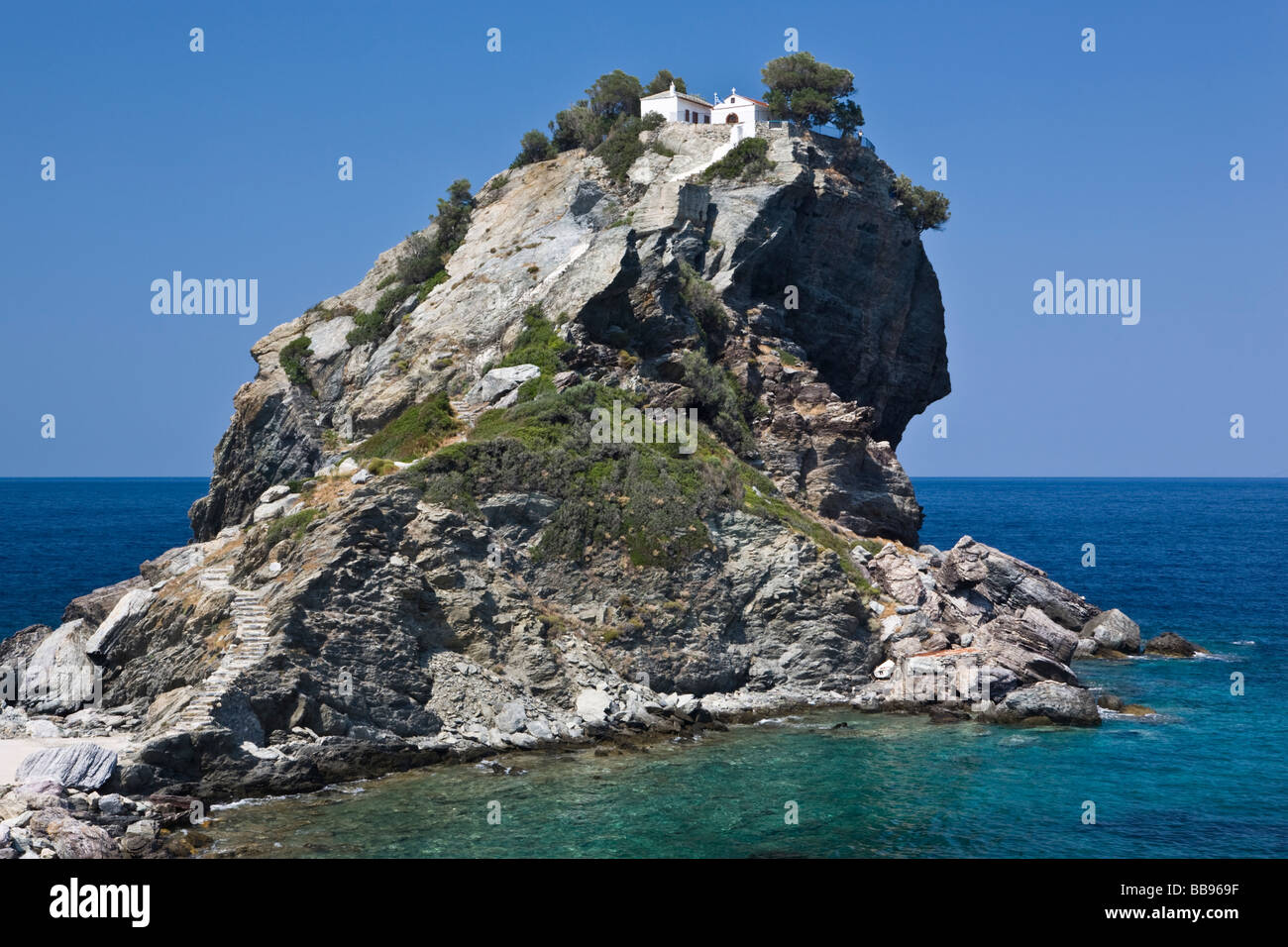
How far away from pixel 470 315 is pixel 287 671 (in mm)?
26505

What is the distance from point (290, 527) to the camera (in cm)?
3803

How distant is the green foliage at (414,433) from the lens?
4488 centimetres

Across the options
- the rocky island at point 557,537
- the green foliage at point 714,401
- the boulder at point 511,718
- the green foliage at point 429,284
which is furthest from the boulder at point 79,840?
Answer: the green foliage at point 429,284

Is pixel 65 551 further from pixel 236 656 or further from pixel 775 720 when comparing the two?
pixel 775 720

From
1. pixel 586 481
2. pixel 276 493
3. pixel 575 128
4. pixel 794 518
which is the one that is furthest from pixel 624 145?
pixel 276 493

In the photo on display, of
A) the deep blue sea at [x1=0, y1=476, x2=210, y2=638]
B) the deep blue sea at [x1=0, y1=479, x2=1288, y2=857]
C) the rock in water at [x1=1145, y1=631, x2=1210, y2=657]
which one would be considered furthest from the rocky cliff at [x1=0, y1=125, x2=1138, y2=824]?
the deep blue sea at [x1=0, y1=476, x2=210, y2=638]

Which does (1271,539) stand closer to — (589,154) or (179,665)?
(589,154)

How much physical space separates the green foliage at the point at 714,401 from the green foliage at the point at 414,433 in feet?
35.4

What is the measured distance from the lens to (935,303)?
71562 millimetres

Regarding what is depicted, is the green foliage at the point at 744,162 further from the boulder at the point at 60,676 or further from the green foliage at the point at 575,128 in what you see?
the boulder at the point at 60,676

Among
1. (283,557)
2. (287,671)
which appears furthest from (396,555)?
(287,671)

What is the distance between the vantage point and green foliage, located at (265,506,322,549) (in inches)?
1485

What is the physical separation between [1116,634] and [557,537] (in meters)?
26.5

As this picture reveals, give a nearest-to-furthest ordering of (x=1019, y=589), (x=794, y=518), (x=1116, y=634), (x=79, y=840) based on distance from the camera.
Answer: (x=79, y=840) < (x=794, y=518) < (x=1116, y=634) < (x=1019, y=589)
